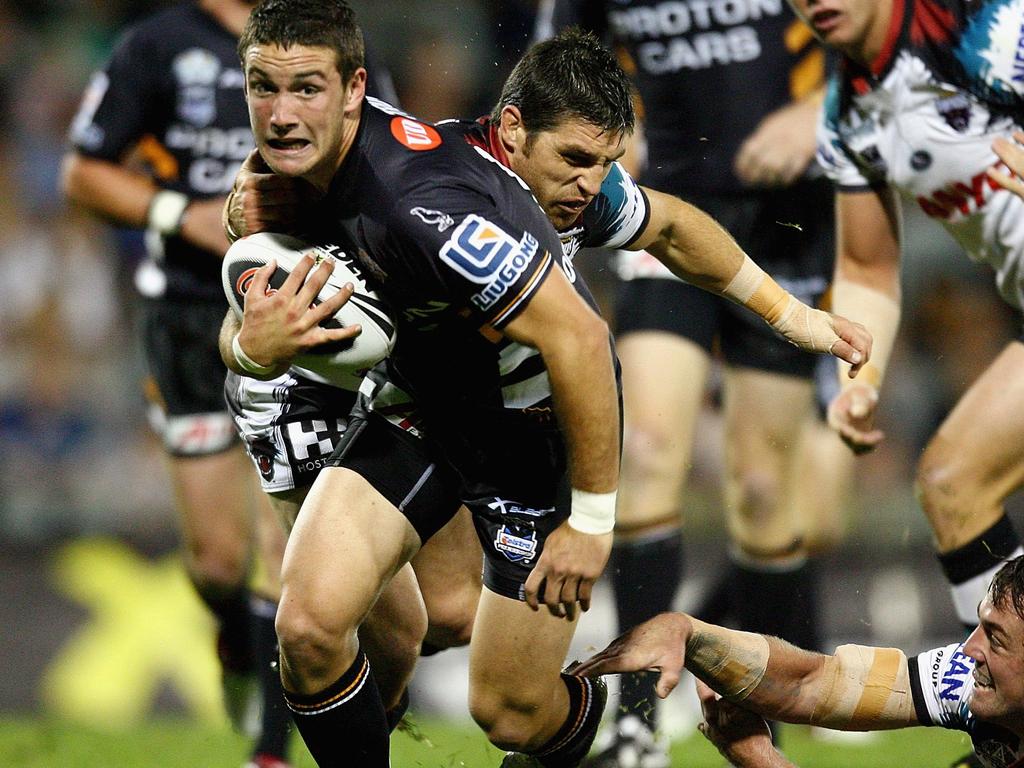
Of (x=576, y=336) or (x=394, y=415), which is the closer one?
(x=576, y=336)

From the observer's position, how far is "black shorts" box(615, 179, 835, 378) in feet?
18.7

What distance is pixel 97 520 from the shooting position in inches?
377

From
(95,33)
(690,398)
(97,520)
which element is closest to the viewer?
(690,398)

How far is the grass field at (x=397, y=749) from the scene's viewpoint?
530 cm

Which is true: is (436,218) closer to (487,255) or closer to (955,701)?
(487,255)

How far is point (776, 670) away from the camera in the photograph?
3.68 meters

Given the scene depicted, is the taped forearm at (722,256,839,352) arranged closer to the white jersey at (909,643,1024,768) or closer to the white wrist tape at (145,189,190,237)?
the white jersey at (909,643,1024,768)

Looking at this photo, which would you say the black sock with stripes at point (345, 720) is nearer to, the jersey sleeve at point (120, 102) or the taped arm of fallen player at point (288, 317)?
the taped arm of fallen player at point (288, 317)

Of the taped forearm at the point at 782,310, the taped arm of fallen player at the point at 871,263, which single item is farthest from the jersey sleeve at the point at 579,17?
the taped forearm at the point at 782,310

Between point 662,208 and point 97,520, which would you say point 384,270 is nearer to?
point 662,208

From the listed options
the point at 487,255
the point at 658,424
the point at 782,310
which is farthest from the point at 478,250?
the point at 658,424

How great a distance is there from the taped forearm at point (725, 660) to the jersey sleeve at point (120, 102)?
3.64 metres

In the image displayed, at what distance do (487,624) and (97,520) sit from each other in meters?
5.97

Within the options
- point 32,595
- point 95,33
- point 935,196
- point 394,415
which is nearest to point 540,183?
point 394,415
